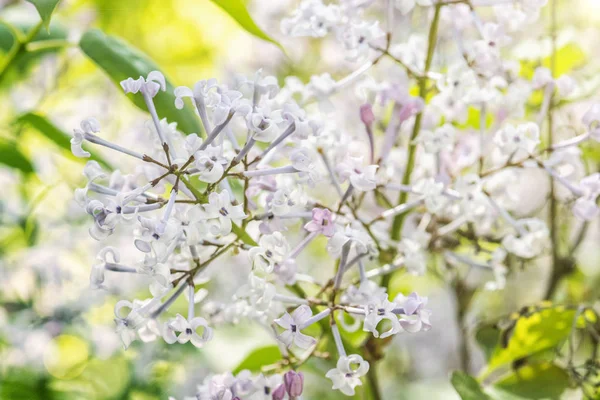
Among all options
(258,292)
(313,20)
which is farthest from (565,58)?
(258,292)

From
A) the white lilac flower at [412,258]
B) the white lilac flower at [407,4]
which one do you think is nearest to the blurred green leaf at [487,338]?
the white lilac flower at [412,258]

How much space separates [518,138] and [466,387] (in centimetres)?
15

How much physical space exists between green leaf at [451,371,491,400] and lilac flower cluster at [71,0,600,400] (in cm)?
6

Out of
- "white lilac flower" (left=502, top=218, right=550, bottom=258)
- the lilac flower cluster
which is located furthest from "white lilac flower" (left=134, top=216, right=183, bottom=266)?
"white lilac flower" (left=502, top=218, right=550, bottom=258)

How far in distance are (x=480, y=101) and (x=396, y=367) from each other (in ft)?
2.06

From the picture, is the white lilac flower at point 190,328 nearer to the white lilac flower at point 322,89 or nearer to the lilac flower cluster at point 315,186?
the lilac flower cluster at point 315,186

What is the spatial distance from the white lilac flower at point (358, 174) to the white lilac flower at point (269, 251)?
0.05 m

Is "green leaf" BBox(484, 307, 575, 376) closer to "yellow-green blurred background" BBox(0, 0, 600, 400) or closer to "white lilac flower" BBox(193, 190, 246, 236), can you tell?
"yellow-green blurred background" BBox(0, 0, 600, 400)

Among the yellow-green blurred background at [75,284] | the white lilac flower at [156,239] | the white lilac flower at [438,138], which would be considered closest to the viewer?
the white lilac flower at [156,239]

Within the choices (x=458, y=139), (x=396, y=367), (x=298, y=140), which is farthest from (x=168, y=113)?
(x=396, y=367)

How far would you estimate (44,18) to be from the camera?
30 centimetres

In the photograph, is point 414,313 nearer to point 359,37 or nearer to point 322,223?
point 322,223

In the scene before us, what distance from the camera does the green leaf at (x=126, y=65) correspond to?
0.38 meters

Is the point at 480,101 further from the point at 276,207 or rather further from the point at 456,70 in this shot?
the point at 276,207
